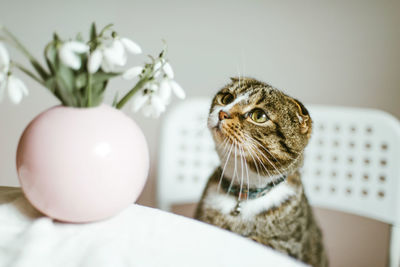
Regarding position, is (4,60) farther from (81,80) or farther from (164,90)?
(164,90)

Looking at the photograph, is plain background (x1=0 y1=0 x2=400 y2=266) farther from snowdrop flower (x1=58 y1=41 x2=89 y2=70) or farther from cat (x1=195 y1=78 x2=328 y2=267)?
snowdrop flower (x1=58 y1=41 x2=89 y2=70)

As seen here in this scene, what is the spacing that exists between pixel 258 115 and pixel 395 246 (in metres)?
0.64

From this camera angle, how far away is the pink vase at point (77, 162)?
0.45 m

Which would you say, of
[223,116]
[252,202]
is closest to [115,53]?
[223,116]

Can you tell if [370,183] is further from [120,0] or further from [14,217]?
[120,0]

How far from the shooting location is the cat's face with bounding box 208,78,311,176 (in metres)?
0.61

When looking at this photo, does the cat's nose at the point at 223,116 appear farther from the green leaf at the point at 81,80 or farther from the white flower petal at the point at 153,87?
the green leaf at the point at 81,80

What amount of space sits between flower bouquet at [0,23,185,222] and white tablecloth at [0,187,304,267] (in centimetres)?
3

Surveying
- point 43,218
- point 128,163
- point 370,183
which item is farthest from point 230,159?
point 370,183

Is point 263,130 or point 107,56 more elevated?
point 107,56

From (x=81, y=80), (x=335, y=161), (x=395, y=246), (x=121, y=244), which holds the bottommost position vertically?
(x=395, y=246)

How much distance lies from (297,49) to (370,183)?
0.49 m

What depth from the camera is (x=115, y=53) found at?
0.46 meters

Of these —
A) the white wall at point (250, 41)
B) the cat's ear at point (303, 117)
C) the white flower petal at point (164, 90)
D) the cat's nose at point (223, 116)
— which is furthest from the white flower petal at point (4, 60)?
the white wall at point (250, 41)
